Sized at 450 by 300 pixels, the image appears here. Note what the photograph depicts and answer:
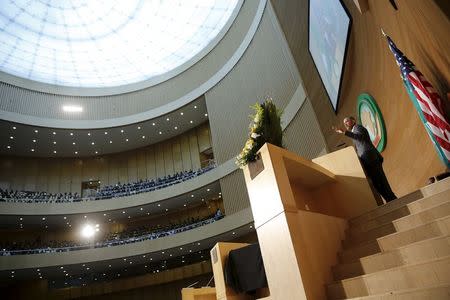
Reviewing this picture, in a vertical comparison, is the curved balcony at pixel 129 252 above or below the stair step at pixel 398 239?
above

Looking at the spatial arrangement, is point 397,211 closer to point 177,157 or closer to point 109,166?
point 177,157

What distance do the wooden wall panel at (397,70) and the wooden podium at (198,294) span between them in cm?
552

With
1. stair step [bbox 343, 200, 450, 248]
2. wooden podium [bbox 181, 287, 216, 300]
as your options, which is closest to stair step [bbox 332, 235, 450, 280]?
stair step [bbox 343, 200, 450, 248]

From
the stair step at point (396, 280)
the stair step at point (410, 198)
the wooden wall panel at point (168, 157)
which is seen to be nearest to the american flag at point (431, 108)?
the stair step at point (410, 198)

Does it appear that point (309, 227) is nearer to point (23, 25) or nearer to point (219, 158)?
point (219, 158)

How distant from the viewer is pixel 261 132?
194 inches

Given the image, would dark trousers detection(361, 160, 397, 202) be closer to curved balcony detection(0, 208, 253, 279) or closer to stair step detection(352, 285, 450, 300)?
stair step detection(352, 285, 450, 300)

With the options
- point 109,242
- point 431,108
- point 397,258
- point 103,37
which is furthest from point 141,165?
point 397,258

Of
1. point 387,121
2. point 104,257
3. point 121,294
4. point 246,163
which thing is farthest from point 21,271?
point 387,121

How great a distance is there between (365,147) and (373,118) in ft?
8.00

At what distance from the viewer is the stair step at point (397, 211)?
360 cm

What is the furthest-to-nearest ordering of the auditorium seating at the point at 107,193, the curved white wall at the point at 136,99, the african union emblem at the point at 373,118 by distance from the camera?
the auditorium seating at the point at 107,193 < the curved white wall at the point at 136,99 < the african union emblem at the point at 373,118

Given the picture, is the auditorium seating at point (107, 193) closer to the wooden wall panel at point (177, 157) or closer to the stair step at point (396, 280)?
the wooden wall panel at point (177, 157)

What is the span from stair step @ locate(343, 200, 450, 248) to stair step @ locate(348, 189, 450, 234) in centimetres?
13
